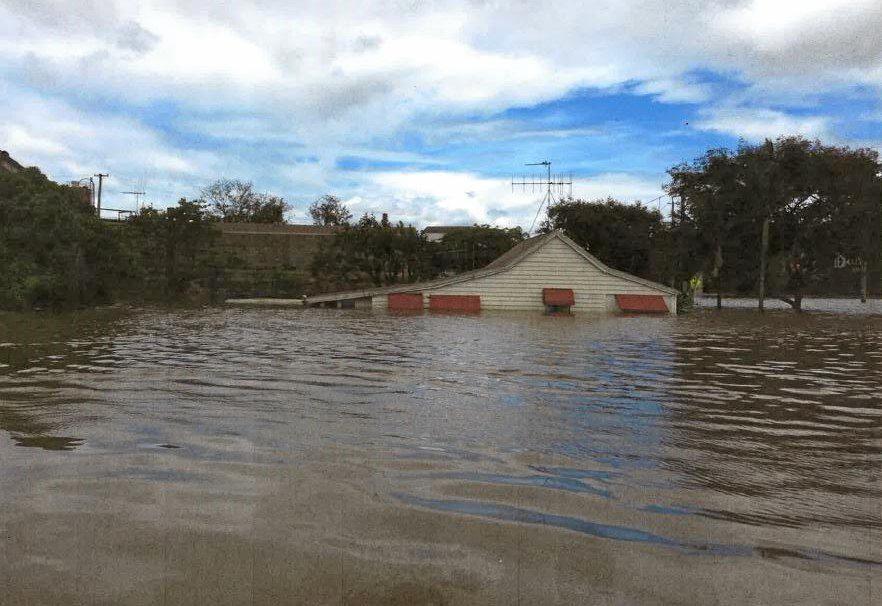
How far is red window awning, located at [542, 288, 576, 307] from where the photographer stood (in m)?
31.4

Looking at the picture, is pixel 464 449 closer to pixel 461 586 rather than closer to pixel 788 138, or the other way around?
pixel 461 586

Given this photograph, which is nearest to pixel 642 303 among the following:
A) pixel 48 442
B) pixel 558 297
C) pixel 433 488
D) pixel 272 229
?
pixel 558 297

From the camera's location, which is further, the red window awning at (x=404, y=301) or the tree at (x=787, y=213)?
the tree at (x=787, y=213)

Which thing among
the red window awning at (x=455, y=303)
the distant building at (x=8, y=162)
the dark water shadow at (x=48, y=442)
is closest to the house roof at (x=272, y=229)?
the distant building at (x=8, y=162)

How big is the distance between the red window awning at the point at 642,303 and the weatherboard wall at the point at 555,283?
10.7 inches

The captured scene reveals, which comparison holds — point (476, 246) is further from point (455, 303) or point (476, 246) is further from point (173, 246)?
point (173, 246)

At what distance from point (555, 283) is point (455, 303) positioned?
16.3ft

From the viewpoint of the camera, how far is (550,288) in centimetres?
3234

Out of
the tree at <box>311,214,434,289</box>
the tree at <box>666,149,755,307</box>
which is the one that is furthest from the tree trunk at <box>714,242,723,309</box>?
the tree at <box>311,214,434,289</box>

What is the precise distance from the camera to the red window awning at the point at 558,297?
31.4 m

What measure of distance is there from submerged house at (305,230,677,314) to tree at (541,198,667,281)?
1124 cm

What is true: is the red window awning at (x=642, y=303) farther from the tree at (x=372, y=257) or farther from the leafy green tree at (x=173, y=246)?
the leafy green tree at (x=173, y=246)

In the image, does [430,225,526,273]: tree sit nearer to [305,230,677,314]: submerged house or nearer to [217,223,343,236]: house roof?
[217,223,343,236]: house roof

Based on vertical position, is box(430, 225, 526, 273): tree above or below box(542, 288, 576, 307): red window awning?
above
